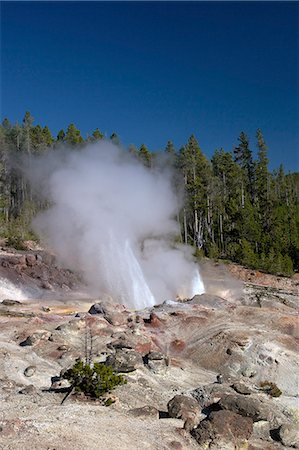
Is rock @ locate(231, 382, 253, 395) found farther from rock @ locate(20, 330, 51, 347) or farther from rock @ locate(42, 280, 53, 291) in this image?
rock @ locate(42, 280, 53, 291)

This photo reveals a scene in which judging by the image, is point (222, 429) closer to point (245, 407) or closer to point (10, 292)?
point (245, 407)

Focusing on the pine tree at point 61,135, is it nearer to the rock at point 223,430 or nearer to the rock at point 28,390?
the rock at point 28,390

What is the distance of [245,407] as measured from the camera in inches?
417

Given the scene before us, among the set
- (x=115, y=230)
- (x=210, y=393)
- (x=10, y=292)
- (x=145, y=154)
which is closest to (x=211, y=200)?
(x=145, y=154)

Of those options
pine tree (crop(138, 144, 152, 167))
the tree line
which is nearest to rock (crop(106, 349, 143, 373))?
the tree line

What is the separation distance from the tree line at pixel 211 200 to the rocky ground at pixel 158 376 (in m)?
15.8

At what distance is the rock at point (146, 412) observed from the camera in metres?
9.99

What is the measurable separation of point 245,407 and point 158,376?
335 cm

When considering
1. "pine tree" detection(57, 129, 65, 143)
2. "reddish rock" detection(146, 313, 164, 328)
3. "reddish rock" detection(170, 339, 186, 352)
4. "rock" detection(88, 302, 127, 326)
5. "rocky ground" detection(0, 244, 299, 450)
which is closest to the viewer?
"rocky ground" detection(0, 244, 299, 450)

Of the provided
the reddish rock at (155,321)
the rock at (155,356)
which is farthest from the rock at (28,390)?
the reddish rock at (155,321)

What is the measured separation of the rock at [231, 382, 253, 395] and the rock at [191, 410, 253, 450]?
2168mm

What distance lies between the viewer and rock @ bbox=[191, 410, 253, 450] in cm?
928

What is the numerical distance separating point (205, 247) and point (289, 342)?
30.0 m

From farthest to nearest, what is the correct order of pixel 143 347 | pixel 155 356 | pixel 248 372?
pixel 143 347 < pixel 248 372 < pixel 155 356
